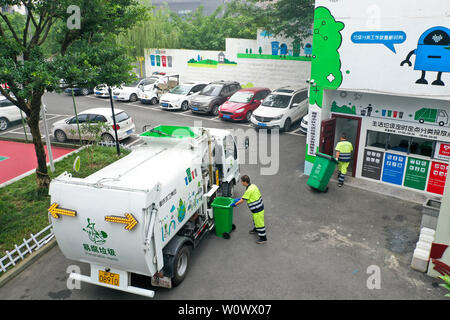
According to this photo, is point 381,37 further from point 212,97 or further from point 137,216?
point 212,97

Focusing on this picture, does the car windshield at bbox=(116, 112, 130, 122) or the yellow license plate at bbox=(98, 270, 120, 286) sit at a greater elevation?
the car windshield at bbox=(116, 112, 130, 122)

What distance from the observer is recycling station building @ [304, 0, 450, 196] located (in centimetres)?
887

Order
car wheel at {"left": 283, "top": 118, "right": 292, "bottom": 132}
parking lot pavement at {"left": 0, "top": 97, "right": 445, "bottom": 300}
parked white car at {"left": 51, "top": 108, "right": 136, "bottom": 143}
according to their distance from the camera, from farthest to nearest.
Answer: car wheel at {"left": 283, "top": 118, "right": 292, "bottom": 132}, parked white car at {"left": 51, "top": 108, "right": 136, "bottom": 143}, parking lot pavement at {"left": 0, "top": 97, "right": 445, "bottom": 300}

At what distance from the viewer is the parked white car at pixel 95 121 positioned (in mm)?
15070

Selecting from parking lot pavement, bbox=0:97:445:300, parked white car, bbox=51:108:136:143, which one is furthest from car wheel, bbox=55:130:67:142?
parking lot pavement, bbox=0:97:445:300

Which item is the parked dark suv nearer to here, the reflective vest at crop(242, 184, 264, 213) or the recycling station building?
the recycling station building

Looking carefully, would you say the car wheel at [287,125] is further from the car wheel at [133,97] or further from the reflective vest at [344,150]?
the car wheel at [133,97]

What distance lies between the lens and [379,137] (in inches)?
452

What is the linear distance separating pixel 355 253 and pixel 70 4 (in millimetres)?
9562

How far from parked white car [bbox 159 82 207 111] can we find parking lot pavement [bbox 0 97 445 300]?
11.4 meters

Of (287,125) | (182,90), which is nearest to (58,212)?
(287,125)

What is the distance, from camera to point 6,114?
1778 centimetres
